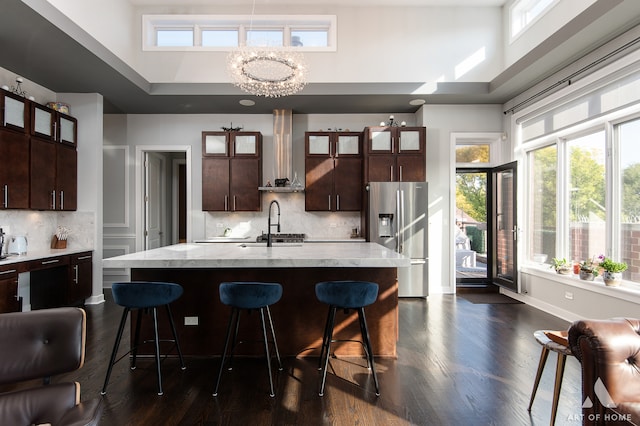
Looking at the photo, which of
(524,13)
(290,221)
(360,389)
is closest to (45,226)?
(290,221)

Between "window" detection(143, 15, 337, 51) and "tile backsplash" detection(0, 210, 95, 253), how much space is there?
2.86 m

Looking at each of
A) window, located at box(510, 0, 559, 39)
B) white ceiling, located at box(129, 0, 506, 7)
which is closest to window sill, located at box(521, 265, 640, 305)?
window, located at box(510, 0, 559, 39)

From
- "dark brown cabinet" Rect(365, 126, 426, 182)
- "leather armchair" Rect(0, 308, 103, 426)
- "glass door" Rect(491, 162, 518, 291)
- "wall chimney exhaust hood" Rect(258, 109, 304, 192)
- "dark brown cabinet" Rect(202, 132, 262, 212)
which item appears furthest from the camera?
"wall chimney exhaust hood" Rect(258, 109, 304, 192)

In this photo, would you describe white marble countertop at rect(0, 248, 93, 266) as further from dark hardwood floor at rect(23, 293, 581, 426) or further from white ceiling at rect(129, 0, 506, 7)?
white ceiling at rect(129, 0, 506, 7)

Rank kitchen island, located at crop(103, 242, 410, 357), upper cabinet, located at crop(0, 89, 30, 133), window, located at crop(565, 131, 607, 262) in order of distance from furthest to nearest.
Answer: window, located at crop(565, 131, 607, 262) → upper cabinet, located at crop(0, 89, 30, 133) → kitchen island, located at crop(103, 242, 410, 357)

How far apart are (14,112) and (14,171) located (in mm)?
684

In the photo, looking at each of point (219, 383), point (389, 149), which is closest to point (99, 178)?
point (219, 383)

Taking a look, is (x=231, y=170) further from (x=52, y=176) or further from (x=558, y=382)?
(x=558, y=382)

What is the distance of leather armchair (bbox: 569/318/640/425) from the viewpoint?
1461 millimetres

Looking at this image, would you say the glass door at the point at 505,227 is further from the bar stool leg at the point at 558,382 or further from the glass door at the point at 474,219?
the bar stool leg at the point at 558,382

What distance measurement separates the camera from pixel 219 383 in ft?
8.29

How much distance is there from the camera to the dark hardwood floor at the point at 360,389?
2127 mm

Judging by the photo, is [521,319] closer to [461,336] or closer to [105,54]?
[461,336]

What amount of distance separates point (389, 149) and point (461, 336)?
10.0ft
